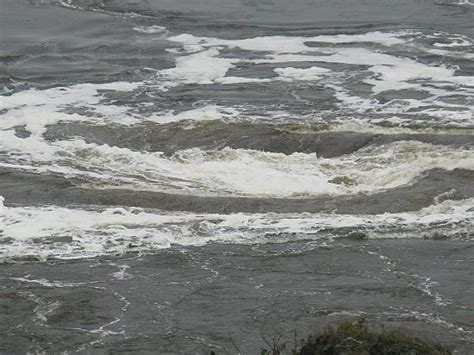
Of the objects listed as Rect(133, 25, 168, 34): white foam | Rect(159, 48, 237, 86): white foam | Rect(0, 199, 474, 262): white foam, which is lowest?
Rect(0, 199, 474, 262): white foam

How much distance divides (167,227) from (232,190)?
2.24m

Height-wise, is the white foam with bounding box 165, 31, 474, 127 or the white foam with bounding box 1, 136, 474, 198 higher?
the white foam with bounding box 165, 31, 474, 127

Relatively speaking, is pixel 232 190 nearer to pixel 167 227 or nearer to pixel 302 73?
pixel 167 227

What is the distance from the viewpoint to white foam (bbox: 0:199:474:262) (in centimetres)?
1534

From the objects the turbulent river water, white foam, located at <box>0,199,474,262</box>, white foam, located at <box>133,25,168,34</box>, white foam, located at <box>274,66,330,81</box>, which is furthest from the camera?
white foam, located at <box>133,25,168,34</box>

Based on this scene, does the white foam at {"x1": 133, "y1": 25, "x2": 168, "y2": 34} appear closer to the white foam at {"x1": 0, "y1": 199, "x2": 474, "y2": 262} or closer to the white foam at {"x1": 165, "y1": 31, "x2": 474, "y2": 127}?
the white foam at {"x1": 165, "y1": 31, "x2": 474, "y2": 127}

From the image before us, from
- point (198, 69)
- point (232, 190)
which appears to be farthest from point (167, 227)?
point (198, 69)

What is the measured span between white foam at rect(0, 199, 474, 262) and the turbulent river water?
4 centimetres

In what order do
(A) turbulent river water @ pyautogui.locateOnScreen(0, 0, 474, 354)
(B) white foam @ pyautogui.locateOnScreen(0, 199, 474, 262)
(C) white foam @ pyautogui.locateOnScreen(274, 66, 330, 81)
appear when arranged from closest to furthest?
1. (A) turbulent river water @ pyautogui.locateOnScreen(0, 0, 474, 354)
2. (B) white foam @ pyautogui.locateOnScreen(0, 199, 474, 262)
3. (C) white foam @ pyautogui.locateOnScreen(274, 66, 330, 81)

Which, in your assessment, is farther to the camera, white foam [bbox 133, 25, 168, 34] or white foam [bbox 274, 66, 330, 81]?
white foam [bbox 133, 25, 168, 34]

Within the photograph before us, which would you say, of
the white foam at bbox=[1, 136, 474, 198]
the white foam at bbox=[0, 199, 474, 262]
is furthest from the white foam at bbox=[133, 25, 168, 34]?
the white foam at bbox=[0, 199, 474, 262]

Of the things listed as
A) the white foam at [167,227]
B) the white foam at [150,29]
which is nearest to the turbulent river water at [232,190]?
the white foam at [167,227]

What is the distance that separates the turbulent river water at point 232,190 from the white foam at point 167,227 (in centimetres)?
4

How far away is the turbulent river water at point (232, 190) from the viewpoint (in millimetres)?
13109
